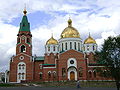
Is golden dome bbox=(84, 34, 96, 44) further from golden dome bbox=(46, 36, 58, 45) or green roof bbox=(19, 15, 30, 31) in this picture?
green roof bbox=(19, 15, 30, 31)

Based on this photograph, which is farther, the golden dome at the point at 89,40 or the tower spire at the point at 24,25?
the golden dome at the point at 89,40

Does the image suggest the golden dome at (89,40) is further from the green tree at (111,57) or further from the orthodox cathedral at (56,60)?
the green tree at (111,57)

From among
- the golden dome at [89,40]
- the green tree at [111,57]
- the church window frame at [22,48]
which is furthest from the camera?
the golden dome at [89,40]

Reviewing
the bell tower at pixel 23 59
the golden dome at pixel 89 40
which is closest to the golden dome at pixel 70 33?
the golden dome at pixel 89 40

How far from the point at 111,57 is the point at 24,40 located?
41078mm

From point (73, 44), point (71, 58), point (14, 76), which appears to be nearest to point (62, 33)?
point (73, 44)

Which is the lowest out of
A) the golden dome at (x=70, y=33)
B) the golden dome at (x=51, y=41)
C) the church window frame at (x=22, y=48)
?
the church window frame at (x=22, y=48)

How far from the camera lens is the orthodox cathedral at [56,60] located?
5431cm

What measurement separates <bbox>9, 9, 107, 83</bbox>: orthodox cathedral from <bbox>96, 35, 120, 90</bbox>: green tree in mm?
29968

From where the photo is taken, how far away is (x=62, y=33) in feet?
196

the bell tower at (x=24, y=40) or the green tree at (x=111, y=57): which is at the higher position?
the bell tower at (x=24, y=40)

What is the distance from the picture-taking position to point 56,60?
55656mm

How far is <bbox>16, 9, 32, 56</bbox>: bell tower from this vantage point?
58922 mm

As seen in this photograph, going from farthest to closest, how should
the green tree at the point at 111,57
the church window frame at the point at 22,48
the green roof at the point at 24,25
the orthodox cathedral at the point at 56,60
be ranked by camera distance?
the green roof at the point at 24,25, the church window frame at the point at 22,48, the orthodox cathedral at the point at 56,60, the green tree at the point at 111,57
